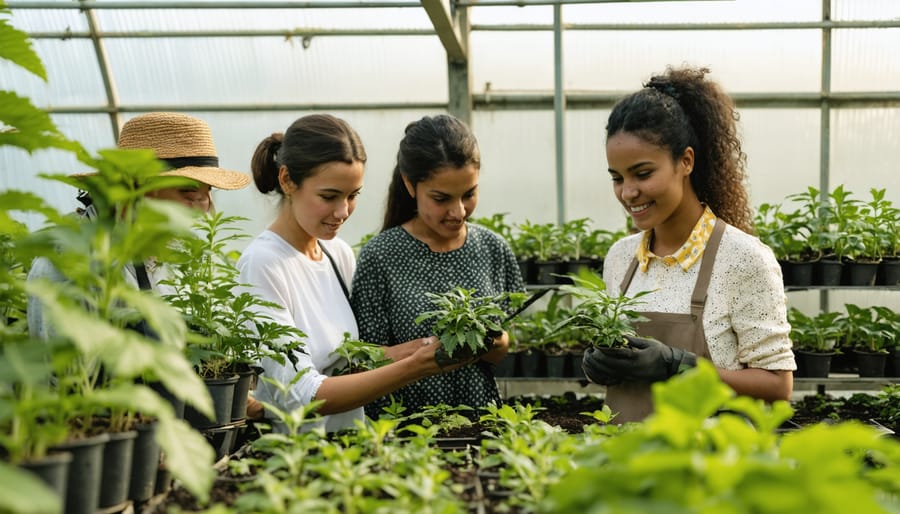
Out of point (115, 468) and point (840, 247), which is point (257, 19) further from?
point (115, 468)

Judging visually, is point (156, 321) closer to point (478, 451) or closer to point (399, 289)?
point (478, 451)

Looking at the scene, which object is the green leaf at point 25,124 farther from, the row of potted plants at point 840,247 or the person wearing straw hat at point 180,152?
the row of potted plants at point 840,247

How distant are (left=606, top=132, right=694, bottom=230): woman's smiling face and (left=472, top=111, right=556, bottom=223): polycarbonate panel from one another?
398 cm

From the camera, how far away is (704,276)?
2.29m

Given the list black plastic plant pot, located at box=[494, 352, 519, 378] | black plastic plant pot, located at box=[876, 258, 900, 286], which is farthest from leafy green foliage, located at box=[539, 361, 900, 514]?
black plastic plant pot, located at box=[876, 258, 900, 286]

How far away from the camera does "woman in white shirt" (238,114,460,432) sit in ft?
7.27

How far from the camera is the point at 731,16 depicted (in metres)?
6.05

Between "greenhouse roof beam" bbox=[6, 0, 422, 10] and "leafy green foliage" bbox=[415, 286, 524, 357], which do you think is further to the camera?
"greenhouse roof beam" bbox=[6, 0, 422, 10]

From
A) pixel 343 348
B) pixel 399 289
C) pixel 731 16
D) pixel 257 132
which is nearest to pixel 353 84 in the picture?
pixel 257 132

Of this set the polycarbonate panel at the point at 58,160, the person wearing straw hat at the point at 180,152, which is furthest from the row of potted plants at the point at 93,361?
the polycarbonate panel at the point at 58,160

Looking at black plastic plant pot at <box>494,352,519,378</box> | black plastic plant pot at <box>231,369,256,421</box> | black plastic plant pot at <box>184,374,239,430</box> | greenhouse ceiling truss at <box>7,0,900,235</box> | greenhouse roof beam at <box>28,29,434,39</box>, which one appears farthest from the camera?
greenhouse roof beam at <box>28,29,434,39</box>

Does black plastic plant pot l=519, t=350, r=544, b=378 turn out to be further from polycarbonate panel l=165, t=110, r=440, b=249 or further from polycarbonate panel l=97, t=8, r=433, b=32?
polycarbonate panel l=97, t=8, r=433, b=32

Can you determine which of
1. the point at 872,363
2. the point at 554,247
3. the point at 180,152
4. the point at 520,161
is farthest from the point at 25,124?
the point at 520,161

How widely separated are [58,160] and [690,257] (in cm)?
615
